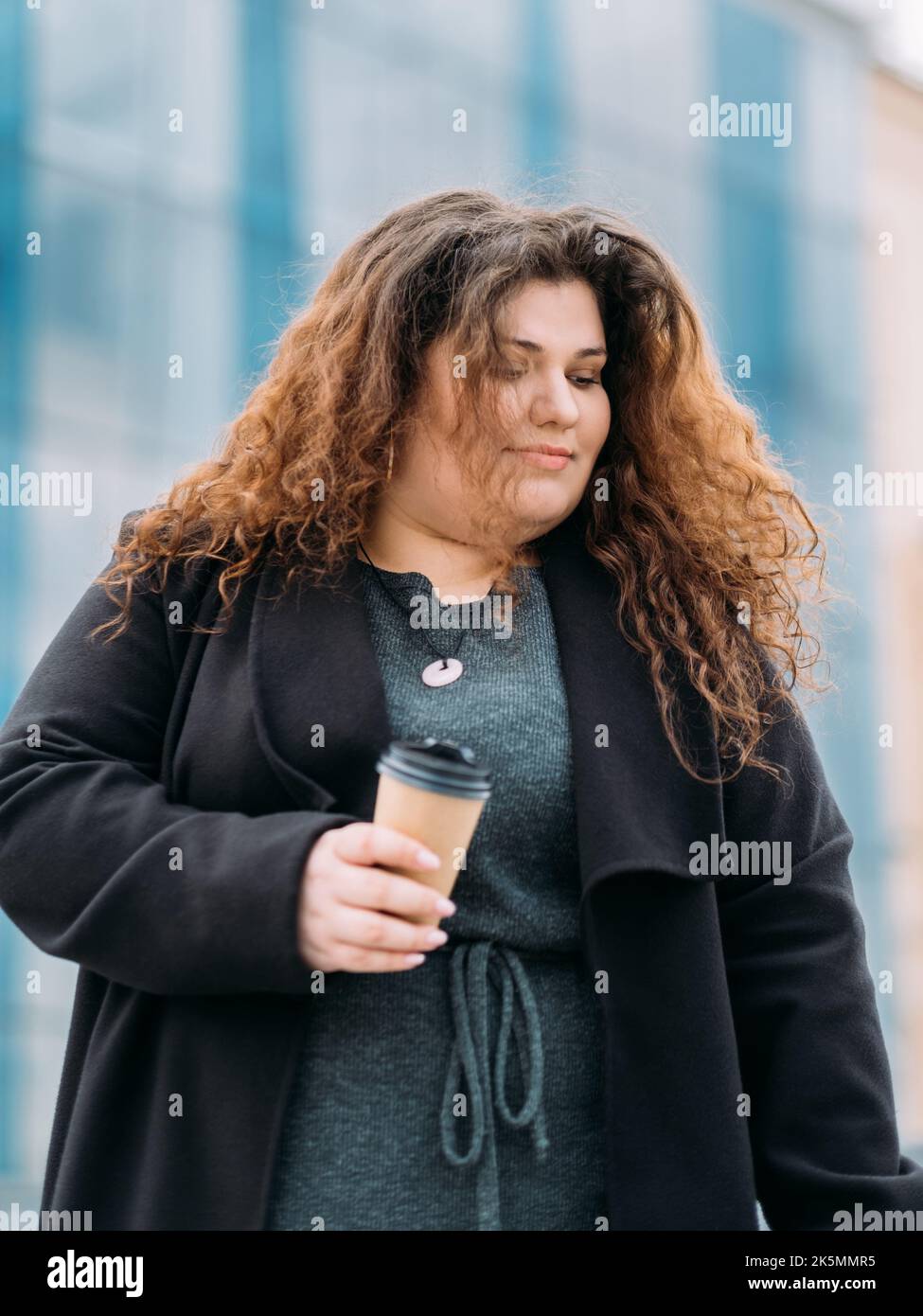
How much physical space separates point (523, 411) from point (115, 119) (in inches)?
241

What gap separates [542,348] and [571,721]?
1.54 ft

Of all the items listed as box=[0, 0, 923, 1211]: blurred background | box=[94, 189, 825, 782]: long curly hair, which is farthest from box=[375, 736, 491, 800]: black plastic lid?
box=[0, 0, 923, 1211]: blurred background

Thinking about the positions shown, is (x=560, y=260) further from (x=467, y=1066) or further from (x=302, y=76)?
(x=302, y=76)

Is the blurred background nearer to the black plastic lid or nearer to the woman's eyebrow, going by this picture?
the woman's eyebrow

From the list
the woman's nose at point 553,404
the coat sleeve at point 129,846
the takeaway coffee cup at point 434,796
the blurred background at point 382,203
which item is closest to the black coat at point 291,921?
the coat sleeve at point 129,846

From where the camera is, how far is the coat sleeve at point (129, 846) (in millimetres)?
1452

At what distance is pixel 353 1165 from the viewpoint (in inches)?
60.9

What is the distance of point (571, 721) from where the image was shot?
5.62 feet

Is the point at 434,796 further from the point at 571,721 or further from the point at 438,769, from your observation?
the point at 571,721

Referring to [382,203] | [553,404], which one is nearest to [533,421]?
[553,404]

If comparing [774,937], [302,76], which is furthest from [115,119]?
[774,937]

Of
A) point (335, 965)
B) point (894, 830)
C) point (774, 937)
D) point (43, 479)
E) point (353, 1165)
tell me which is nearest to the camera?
point (335, 965)

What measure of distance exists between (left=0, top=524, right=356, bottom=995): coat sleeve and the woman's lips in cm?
50

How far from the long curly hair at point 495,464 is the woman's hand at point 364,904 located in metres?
0.46
